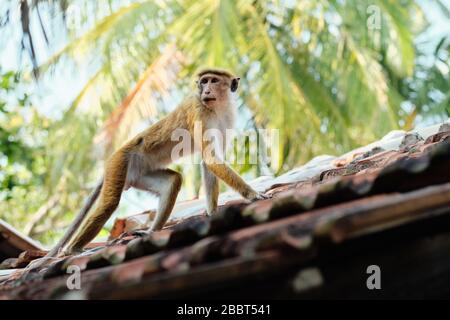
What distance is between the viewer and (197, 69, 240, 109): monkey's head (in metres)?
7.95

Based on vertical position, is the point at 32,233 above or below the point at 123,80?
below

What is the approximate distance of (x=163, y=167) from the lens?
7867 mm

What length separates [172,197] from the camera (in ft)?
24.4

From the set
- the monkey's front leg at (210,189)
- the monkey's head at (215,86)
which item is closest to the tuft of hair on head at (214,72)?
the monkey's head at (215,86)

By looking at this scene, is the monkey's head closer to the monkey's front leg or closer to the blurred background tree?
the monkey's front leg

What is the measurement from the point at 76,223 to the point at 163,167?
1061mm

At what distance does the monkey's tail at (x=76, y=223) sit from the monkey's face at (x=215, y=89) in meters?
1.37

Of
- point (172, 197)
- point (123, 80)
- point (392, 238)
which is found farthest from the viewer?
point (123, 80)

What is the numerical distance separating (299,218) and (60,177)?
Answer: 19323mm

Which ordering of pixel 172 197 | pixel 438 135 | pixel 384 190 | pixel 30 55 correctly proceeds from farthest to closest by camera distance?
pixel 172 197, pixel 438 135, pixel 30 55, pixel 384 190

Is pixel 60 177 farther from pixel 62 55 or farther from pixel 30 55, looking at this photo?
pixel 30 55

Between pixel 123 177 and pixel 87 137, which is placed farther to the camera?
pixel 87 137

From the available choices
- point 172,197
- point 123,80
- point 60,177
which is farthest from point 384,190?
point 60,177

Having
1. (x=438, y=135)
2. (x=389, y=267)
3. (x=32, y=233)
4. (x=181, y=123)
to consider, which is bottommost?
(x=389, y=267)
